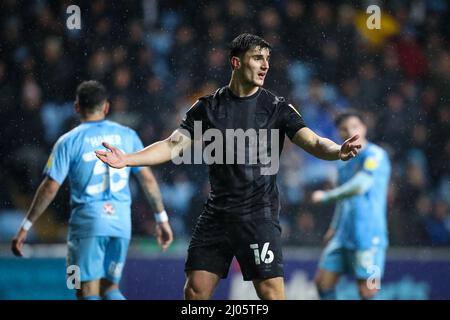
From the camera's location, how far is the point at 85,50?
31.4ft

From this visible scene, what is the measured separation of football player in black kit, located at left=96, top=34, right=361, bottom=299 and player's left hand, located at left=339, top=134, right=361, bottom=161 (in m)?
0.33

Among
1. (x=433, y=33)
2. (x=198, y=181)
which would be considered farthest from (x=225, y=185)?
(x=433, y=33)

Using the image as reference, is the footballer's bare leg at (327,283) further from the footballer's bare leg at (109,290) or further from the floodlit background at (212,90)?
the footballer's bare leg at (109,290)

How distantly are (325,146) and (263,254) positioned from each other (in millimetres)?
733

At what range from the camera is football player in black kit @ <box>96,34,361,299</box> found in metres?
6.07

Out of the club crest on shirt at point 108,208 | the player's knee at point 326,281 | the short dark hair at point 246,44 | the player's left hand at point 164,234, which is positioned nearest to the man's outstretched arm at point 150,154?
the short dark hair at point 246,44

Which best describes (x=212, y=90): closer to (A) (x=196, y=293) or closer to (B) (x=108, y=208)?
(B) (x=108, y=208)

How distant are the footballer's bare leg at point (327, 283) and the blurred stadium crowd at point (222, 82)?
0.85 meters

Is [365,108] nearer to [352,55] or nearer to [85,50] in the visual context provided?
[352,55]

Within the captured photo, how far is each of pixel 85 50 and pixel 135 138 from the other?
216 cm

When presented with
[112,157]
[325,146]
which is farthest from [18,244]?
[325,146]

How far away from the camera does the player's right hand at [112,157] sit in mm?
5828

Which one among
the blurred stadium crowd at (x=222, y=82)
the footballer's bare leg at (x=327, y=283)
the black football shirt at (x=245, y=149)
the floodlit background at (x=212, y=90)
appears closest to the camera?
the black football shirt at (x=245, y=149)

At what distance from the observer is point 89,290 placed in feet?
24.4
